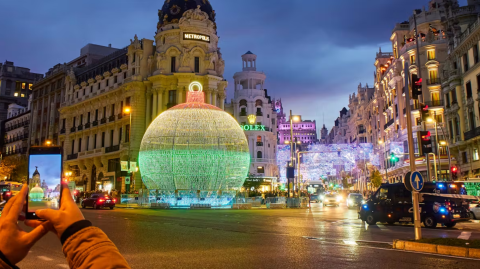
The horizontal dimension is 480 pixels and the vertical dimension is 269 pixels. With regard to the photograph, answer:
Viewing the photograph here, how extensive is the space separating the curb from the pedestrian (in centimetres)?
943

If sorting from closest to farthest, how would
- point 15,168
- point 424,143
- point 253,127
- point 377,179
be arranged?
point 424,143 → point 377,179 → point 15,168 → point 253,127

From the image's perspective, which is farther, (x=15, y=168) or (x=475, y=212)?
(x=15, y=168)

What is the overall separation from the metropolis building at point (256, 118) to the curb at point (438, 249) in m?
65.0

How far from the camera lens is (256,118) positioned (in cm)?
8044

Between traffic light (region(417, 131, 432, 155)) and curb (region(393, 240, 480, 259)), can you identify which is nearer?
curb (region(393, 240, 480, 259))

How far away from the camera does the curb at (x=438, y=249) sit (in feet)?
30.0

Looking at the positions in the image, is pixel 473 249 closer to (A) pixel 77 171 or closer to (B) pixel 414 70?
(B) pixel 414 70

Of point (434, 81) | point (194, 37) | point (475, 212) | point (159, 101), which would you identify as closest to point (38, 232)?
point (475, 212)

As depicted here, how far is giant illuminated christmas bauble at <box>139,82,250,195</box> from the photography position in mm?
34906

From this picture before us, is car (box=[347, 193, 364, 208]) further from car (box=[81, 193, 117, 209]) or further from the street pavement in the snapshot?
the street pavement

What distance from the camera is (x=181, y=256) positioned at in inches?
356

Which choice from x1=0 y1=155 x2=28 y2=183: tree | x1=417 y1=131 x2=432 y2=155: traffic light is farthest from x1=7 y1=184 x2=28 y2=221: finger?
x1=0 y1=155 x2=28 y2=183: tree

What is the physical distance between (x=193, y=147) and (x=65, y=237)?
33.4 m

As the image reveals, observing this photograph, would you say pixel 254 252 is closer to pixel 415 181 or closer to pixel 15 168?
pixel 415 181
